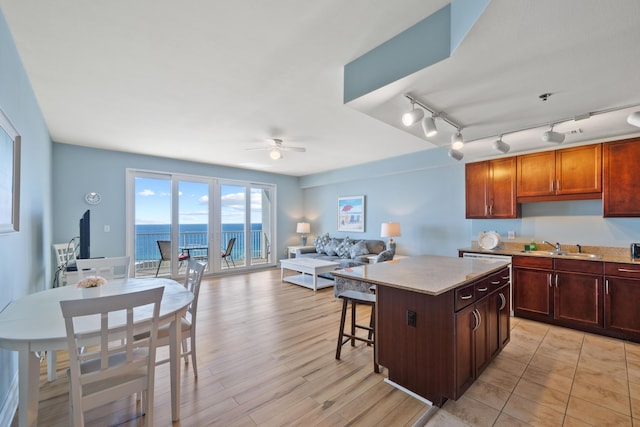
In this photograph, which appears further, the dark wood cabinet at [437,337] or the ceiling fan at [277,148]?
the ceiling fan at [277,148]

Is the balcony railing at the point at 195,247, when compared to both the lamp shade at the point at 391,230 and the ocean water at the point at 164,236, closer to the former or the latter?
the ocean water at the point at 164,236

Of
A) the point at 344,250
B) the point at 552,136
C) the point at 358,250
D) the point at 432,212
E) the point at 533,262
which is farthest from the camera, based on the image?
the point at 344,250

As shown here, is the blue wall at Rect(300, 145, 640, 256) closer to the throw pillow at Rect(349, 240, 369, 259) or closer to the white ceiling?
the throw pillow at Rect(349, 240, 369, 259)

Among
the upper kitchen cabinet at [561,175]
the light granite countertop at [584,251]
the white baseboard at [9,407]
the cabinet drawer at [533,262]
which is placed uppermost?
the upper kitchen cabinet at [561,175]

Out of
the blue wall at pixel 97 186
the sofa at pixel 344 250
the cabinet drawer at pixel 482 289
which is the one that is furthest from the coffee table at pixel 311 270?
the blue wall at pixel 97 186

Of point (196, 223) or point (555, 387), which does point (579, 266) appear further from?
point (196, 223)

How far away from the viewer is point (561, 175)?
3.48 metres

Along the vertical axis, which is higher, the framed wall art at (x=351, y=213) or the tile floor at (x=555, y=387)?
the framed wall art at (x=351, y=213)

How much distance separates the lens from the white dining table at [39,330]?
1287 millimetres

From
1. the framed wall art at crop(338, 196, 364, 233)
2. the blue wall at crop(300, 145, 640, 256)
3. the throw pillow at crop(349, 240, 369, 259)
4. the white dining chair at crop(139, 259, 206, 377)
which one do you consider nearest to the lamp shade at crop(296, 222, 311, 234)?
the blue wall at crop(300, 145, 640, 256)

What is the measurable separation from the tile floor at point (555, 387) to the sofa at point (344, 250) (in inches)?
113

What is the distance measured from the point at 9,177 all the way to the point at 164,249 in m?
3.88

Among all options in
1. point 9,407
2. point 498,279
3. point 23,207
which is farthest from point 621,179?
point 23,207

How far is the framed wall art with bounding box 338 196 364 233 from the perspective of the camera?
21.6 ft
